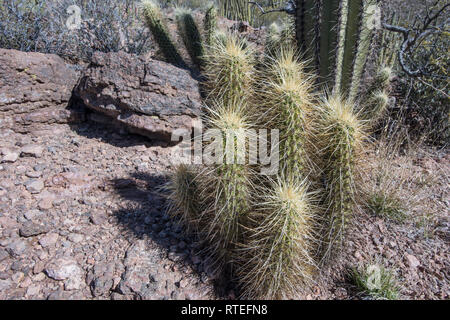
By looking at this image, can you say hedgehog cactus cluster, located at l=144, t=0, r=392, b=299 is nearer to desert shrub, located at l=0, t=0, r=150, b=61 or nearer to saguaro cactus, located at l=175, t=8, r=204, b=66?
saguaro cactus, located at l=175, t=8, r=204, b=66

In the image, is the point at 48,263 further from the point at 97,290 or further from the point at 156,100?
the point at 156,100

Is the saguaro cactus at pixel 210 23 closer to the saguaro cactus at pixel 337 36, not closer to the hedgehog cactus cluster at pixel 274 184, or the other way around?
the saguaro cactus at pixel 337 36

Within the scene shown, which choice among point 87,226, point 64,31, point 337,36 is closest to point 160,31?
point 64,31

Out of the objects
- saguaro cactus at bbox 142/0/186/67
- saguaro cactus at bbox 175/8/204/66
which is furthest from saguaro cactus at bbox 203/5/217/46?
saguaro cactus at bbox 142/0/186/67

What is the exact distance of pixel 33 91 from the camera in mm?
3332

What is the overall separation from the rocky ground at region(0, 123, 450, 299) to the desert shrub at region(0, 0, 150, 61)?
1.41 meters

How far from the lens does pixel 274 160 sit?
6.34 ft

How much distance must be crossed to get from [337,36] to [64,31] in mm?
3444

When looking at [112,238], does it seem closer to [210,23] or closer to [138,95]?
[138,95]

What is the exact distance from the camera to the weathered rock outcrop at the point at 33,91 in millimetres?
3199

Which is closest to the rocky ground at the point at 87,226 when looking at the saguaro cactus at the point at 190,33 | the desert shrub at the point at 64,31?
the desert shrub at the point at 64,31

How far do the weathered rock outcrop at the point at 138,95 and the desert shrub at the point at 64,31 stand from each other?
38.8 inches
